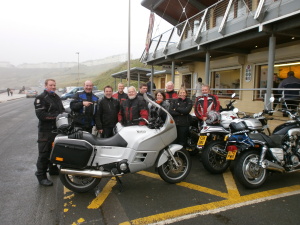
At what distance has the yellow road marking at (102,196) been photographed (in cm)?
345

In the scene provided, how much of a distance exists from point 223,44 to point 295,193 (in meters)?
6.71

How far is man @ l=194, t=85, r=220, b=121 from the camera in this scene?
5.39 m

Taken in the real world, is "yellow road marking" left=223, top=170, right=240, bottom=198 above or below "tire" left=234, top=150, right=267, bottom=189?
below

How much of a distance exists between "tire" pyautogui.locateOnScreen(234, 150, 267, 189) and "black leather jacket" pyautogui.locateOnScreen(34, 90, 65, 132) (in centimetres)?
309

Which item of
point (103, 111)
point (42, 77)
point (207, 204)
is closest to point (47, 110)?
point (103, 111)

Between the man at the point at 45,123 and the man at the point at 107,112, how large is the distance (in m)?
0.89

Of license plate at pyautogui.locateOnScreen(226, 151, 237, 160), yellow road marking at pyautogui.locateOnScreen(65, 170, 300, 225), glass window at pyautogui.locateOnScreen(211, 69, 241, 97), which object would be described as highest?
glass window at pyautogui.locateOnScreen(211, 69, 241, 97)

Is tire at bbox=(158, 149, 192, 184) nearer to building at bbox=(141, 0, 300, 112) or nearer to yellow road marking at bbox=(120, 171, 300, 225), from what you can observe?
Answer: yellow road marking at bbox=(120, 171, 300, 225)

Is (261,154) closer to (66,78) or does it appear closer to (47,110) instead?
(47,110)

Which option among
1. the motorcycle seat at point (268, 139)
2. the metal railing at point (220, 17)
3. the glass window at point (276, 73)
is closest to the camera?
the motorcycle seat at point (268, 139)

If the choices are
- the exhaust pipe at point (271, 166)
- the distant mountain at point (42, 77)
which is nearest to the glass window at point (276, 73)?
the exhaust pipe at point (271, 166)

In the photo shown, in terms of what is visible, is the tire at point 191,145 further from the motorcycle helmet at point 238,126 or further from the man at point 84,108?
the man at point 84,108

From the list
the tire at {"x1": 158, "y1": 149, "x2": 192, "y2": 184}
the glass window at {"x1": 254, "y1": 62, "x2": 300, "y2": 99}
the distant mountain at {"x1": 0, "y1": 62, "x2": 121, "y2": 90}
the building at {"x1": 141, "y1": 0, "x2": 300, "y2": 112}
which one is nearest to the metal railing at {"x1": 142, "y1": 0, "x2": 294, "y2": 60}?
the building at {"x1": 141, "y1": 0, "x2": 300, "y2": 112}

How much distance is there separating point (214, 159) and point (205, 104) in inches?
51.2
